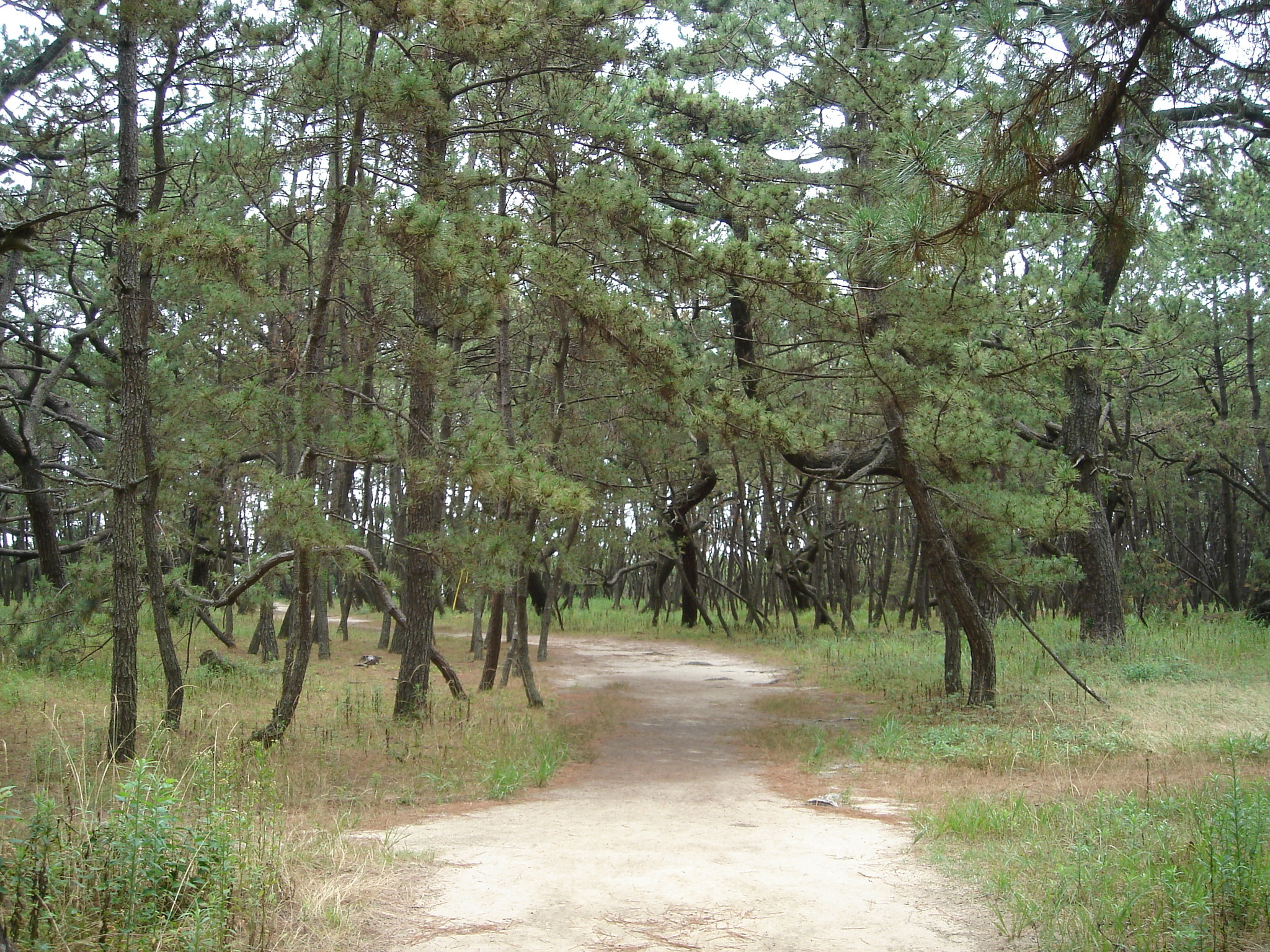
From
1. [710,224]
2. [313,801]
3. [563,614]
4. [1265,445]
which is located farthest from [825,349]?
[563,614]

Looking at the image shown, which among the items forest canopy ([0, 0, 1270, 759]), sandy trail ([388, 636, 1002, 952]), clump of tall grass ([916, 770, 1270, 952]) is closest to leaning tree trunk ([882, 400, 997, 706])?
forest canopy ([0, 0, 1270, 759])

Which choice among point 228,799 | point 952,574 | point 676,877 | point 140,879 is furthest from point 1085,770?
point 140,879

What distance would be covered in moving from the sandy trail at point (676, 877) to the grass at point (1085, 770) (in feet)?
1.24

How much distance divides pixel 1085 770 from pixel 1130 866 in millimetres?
3097

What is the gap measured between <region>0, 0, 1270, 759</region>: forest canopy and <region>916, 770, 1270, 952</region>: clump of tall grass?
277 centimetres

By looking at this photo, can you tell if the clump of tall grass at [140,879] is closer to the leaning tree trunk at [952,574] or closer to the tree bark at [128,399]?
the tree bark at [128,399]

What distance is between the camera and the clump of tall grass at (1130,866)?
3502mm

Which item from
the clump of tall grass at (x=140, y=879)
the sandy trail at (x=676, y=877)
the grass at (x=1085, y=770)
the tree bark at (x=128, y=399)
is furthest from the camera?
the tree bark at (x=128, y=399)

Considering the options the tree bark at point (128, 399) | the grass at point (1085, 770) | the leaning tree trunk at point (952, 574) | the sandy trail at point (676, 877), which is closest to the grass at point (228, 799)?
the sandy trail at point (676, 877)

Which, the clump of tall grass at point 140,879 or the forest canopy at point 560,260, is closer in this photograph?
the clump of tall grass at point 140,879

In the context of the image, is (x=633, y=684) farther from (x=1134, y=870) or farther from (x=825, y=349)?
(x=1134, y=870)

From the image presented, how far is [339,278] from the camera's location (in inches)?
396

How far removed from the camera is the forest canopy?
4.65 m

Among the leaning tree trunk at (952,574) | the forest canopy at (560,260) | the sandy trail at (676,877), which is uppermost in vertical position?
the forest canopy at (560,260)
